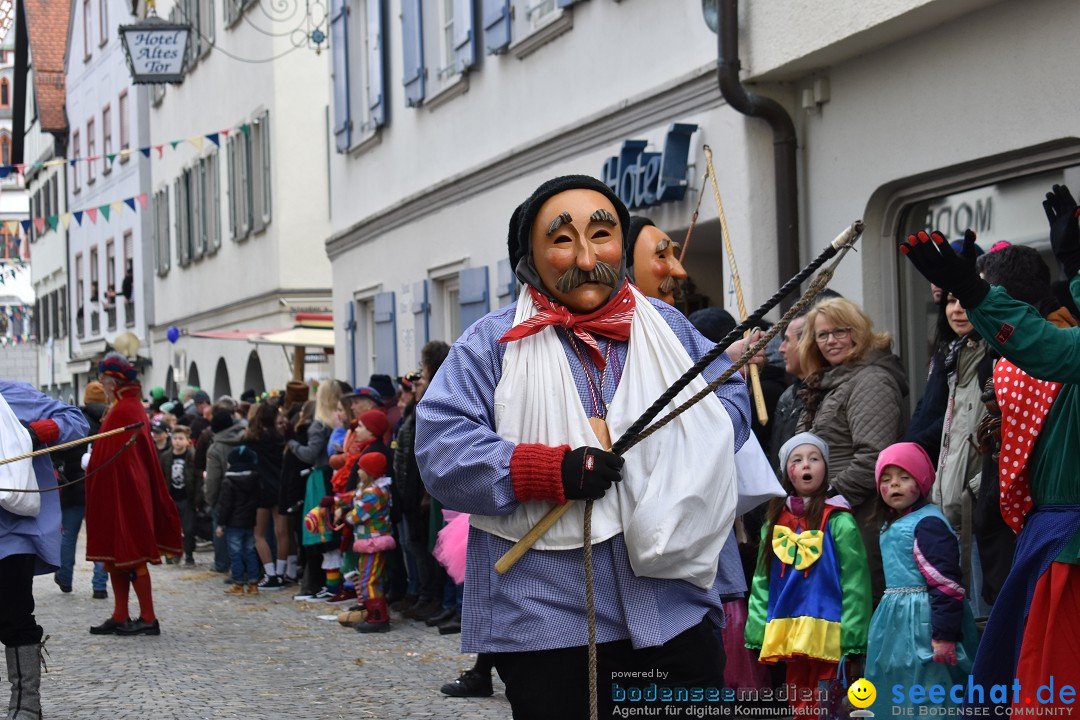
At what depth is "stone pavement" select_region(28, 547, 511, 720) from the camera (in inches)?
309

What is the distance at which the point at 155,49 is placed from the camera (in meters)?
→ 22.3

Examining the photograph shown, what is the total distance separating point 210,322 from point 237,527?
15399 millimetres

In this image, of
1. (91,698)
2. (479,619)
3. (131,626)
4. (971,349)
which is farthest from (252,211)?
(479,619)

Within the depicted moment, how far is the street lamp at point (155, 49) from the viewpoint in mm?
22109

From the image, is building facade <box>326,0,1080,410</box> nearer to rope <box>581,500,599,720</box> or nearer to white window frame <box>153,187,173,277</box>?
rope <box>581,500,599,720</box>

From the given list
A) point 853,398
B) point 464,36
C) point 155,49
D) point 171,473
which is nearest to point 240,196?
point 155,49

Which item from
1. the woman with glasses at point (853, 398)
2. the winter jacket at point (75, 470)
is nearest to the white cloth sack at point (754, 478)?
the woman with glasses at point (853, 398)

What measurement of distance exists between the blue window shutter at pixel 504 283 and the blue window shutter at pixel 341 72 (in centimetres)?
549

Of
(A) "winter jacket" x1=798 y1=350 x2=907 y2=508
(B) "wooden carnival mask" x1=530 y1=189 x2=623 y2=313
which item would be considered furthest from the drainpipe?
(B) "wooden carnival mask" x1=530 y1=189 x2=623 y2=313

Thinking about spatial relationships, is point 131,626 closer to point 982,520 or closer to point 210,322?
point 982,520

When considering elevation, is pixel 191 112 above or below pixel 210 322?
above

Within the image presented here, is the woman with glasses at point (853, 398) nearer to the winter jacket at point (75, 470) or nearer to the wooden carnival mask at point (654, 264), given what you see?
the wooden carnival mask at point (654, 264)

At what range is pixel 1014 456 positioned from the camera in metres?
4.62

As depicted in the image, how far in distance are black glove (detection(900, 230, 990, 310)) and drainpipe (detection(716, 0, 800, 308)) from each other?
5728 mm
